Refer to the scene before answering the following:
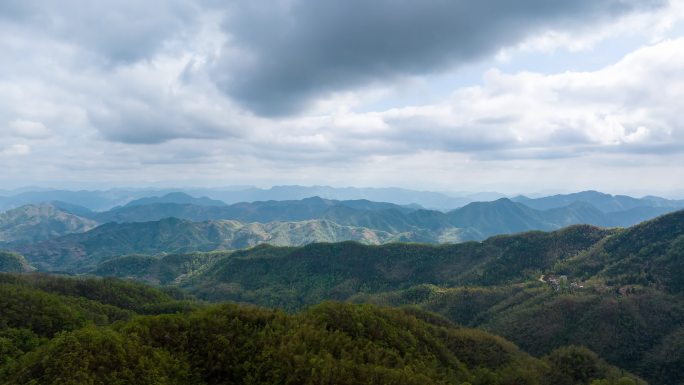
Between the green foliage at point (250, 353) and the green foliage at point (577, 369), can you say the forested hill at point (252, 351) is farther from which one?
the green foliage at point (577, 369)

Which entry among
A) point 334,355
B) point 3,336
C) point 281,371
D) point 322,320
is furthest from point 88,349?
point 3,336

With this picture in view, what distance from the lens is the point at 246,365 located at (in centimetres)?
8262

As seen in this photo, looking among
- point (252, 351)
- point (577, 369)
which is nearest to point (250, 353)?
point (252, 351)

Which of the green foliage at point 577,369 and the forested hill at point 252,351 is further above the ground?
the forested hill at point 252,351

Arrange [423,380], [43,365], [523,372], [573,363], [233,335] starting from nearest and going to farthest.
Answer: [43,365] < [423,380] < [233,335] < [523,372] < [573,363]

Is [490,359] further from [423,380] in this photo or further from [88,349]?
[88,349]

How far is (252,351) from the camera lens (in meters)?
87.6

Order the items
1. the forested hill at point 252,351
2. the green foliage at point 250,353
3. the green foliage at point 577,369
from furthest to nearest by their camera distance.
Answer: the green foliage at point 577,369, the forested hill at point 252,351, the green foliage at point 250,353

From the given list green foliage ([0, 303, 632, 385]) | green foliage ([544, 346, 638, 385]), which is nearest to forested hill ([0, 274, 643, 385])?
green foliage ([0, 303, 632, 385])

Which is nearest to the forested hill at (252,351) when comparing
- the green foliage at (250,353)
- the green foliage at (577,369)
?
the green foliage at (250,353)

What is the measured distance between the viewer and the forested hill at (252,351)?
69.4m

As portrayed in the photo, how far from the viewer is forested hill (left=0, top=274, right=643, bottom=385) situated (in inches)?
2734

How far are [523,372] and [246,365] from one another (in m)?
93.5

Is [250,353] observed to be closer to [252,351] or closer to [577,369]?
[252,351]
